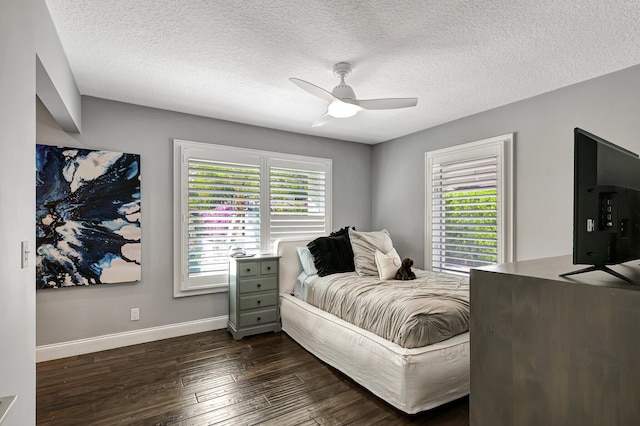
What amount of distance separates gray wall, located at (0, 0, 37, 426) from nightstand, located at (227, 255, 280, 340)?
6.68ft

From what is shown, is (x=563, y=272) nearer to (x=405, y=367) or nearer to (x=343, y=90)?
(x=405, y=367)

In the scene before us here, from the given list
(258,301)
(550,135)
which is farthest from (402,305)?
(550,135)

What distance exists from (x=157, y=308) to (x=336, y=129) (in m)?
3.07

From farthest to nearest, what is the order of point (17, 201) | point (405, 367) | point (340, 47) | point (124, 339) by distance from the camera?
1. point (124, 339)
2. point (340, 47)
3. point (405, 367)
4. point (17, 201)

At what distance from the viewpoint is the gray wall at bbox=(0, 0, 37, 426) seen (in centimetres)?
115

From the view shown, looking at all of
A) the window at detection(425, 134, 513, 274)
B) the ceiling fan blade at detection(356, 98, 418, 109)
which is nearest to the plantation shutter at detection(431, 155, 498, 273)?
the window at detection(425, 134, 513, 274)

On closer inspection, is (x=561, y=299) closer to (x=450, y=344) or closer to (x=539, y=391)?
(x=539, y=391)

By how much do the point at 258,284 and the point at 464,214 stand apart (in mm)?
2549

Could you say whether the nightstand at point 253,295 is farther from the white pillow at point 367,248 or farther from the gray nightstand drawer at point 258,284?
the white pillow at point 367,248

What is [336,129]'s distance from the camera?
425 centimetres

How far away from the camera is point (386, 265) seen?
135 inches

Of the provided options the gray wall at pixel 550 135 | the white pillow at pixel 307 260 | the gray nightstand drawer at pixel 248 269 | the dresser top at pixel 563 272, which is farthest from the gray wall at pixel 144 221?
the dresser top at pixel 563 272

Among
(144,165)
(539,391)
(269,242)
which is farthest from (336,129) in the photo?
(539,391)

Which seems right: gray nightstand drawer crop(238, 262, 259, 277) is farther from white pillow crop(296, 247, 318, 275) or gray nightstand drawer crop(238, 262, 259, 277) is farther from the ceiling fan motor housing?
the ceiling fan motor housing
